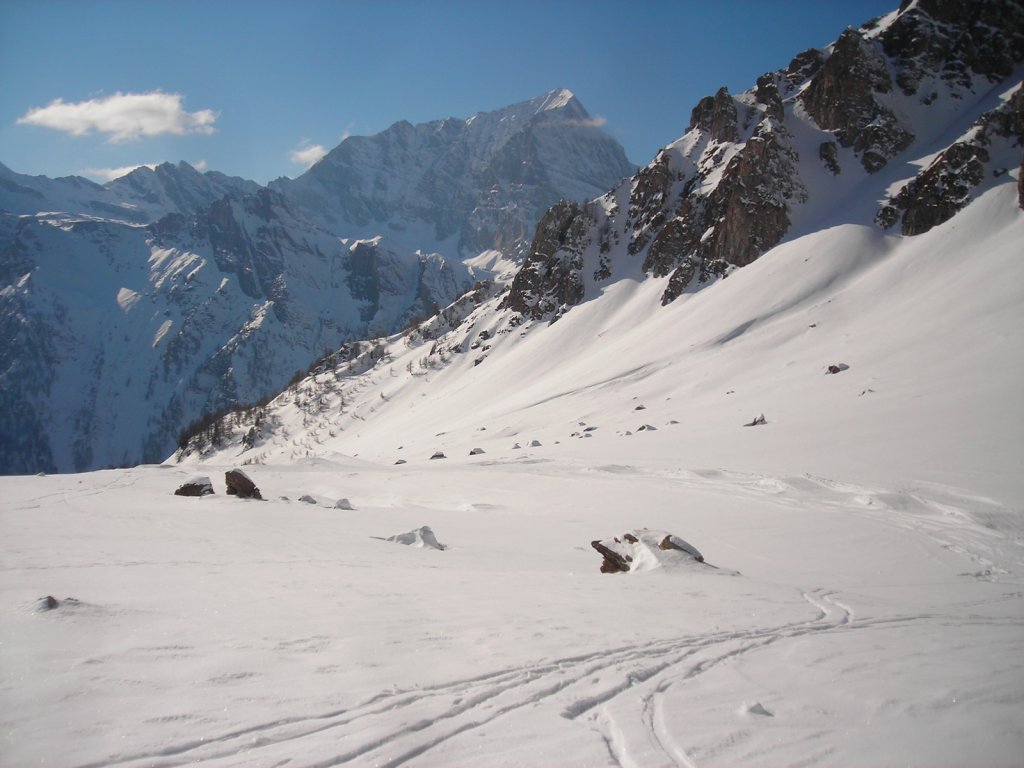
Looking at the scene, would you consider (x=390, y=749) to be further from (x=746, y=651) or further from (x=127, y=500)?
(x=127, y=500)

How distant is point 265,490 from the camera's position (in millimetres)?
21688

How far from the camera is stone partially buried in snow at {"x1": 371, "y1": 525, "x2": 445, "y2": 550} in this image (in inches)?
472

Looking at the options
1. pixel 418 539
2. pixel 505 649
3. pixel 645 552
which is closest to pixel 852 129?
pixel 645 552

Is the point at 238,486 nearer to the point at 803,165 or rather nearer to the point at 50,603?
the point at 50,603

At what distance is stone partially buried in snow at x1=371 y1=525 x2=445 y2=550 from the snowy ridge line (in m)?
6.72

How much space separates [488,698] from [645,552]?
6184 millimetres

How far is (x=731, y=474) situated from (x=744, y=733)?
14.9m

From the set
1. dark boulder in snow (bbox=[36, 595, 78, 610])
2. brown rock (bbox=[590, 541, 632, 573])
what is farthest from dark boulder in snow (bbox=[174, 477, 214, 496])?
brown rock (bbox=[590, 541, 632, 573])

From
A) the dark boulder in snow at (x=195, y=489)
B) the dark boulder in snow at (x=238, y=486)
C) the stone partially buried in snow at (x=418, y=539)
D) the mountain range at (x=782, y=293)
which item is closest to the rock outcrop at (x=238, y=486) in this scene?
the dark boulder in snow at (x=238, y=486)

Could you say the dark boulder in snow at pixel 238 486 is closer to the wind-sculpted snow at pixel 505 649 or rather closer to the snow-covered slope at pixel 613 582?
the snow-covered slope at pixel 613 582

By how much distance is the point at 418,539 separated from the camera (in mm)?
12172

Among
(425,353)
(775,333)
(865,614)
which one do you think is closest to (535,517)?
(865,614)

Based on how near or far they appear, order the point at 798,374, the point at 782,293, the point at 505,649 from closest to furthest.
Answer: the point at 505,649 → the point at 798,374 → the point at 782,293

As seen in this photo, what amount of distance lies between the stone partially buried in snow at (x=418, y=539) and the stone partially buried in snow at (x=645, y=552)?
11.6 feet
